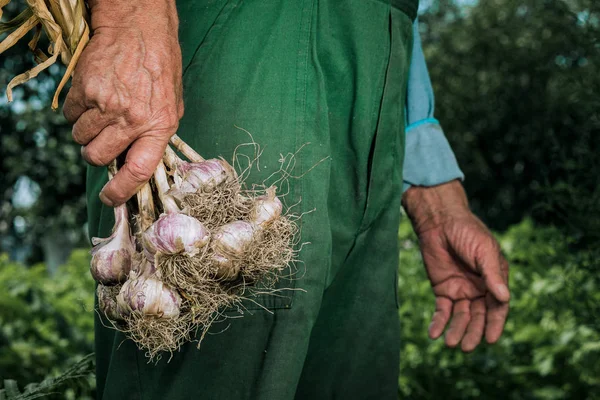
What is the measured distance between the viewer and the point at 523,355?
4.07m

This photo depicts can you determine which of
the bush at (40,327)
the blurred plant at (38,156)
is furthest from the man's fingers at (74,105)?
the blurred plant at (38,156)

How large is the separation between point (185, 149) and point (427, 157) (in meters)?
0.96

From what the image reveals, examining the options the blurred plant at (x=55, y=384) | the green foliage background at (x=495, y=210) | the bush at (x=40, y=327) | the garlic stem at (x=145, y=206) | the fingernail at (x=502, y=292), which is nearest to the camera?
the garlic stem at (x=145, y=206)

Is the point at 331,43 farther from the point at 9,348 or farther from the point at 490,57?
the point at 490,57

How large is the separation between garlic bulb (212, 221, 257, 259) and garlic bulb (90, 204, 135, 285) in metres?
0.18

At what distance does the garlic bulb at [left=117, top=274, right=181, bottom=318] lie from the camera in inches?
49.5

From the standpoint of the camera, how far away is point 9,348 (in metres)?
3.48

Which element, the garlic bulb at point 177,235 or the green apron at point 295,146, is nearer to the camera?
the garlic bulb at point 177,235

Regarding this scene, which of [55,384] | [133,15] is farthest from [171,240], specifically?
[55,384]

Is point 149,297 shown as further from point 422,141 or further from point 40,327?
point 40,327

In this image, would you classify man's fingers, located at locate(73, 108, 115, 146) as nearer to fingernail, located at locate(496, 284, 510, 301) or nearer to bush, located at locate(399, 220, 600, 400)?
fingernail, located at locate(496, 284, 510, 301)

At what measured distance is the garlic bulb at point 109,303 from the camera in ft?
4.35

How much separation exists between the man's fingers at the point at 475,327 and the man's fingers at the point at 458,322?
0.01m

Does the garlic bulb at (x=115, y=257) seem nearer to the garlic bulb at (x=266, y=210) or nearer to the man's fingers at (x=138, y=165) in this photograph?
the man's fingers at (x=138, y=165)
